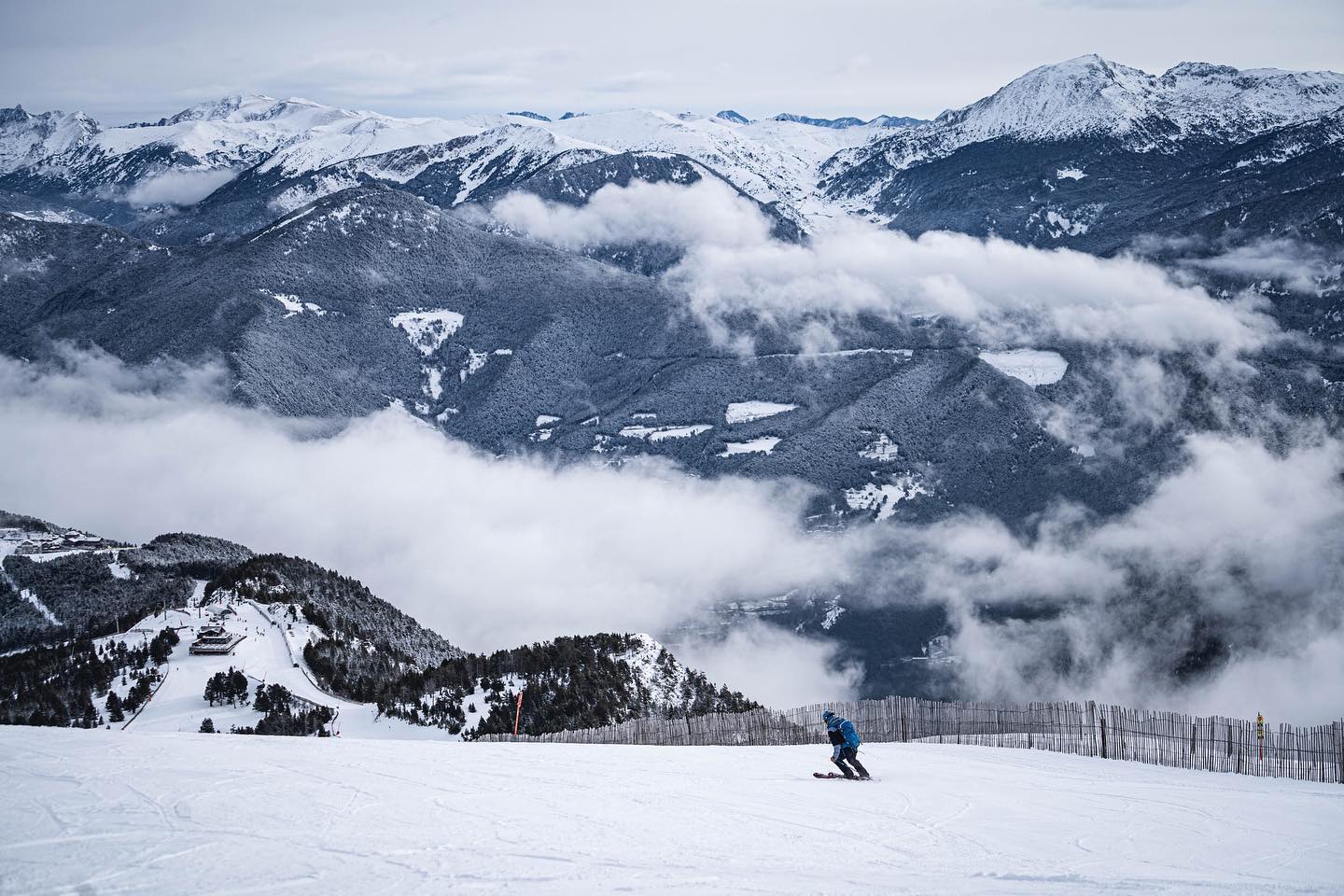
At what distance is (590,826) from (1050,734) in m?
24.6

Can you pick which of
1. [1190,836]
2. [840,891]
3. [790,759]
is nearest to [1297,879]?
[1190,836]

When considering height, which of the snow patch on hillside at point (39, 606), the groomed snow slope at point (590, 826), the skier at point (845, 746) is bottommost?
the groomed snow slope at point (590, 826)

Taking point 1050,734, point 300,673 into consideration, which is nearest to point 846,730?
point 1050,734

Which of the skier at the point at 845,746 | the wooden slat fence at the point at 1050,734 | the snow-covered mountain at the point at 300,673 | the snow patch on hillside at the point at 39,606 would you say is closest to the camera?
the skier at the point at 845,746

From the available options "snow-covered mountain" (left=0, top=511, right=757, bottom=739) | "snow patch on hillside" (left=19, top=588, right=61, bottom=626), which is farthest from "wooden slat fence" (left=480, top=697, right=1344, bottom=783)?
"snow patch on hillside" (left=19, top=588, right=61, bottom=626)

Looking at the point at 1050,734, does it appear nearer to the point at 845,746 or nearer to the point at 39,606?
the point at 845,746

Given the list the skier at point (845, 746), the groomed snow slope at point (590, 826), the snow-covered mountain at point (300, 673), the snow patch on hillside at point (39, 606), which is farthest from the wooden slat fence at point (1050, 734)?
the snow patch on hillside at point (39, 606)

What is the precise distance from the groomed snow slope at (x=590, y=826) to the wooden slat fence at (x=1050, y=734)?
3513mm

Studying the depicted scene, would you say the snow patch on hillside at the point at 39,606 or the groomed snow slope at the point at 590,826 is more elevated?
the snow patch on hillside at the point at 39,606

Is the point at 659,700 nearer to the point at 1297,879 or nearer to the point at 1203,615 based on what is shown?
the point at 1297,879

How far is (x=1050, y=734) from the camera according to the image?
39.3 m

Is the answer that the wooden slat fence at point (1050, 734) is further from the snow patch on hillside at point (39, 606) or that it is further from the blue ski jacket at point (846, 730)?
the snow patch on hillside at point (39, 606)

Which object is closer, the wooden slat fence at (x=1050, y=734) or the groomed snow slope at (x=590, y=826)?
the groomed snow slope at (x=590, y=826)

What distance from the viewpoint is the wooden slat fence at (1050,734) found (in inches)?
1339
